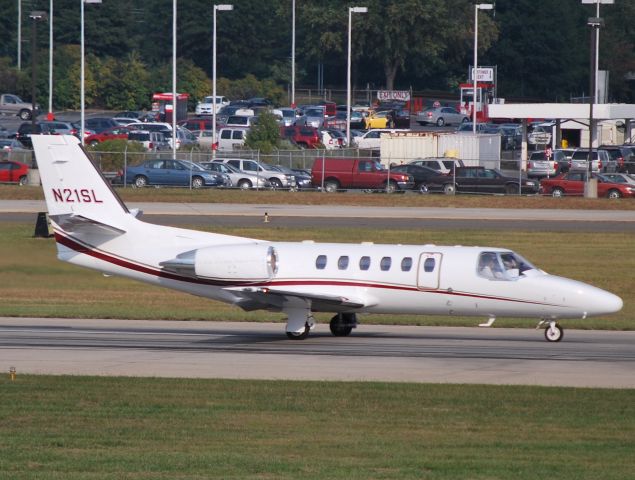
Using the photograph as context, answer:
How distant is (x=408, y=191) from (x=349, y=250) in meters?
38.5

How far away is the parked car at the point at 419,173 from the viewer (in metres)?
67.2

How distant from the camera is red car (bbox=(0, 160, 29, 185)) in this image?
224 feet

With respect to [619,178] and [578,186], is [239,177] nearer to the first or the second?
[578,186]

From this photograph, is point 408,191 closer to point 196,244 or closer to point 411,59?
point 196,244

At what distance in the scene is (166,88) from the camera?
125 metres

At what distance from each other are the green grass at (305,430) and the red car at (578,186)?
44291 mm

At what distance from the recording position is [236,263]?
2844cm

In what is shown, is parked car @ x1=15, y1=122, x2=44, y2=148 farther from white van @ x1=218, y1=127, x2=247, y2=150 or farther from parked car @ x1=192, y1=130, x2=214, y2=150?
white van @ x1=218, y1=127, x2=247, y2=150

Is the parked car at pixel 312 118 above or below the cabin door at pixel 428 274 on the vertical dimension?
above

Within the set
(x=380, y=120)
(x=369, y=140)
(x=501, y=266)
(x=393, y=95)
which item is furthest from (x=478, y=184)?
(x=393, y=95)

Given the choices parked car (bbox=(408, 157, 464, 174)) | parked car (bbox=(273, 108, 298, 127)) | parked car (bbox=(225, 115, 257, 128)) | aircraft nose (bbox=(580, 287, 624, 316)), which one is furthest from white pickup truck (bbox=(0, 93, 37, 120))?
aircraft nose (bbox=(580, 287, 624, 316))

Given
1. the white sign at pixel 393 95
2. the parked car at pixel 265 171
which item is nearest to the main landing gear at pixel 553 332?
the parked car at pixel 265 171

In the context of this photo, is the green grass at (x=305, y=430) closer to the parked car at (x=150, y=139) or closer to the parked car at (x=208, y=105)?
the parked car at (x=150, y=139)

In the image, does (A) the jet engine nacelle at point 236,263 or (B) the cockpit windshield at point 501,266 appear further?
(A) the jet engine nacelle at point 236,263
